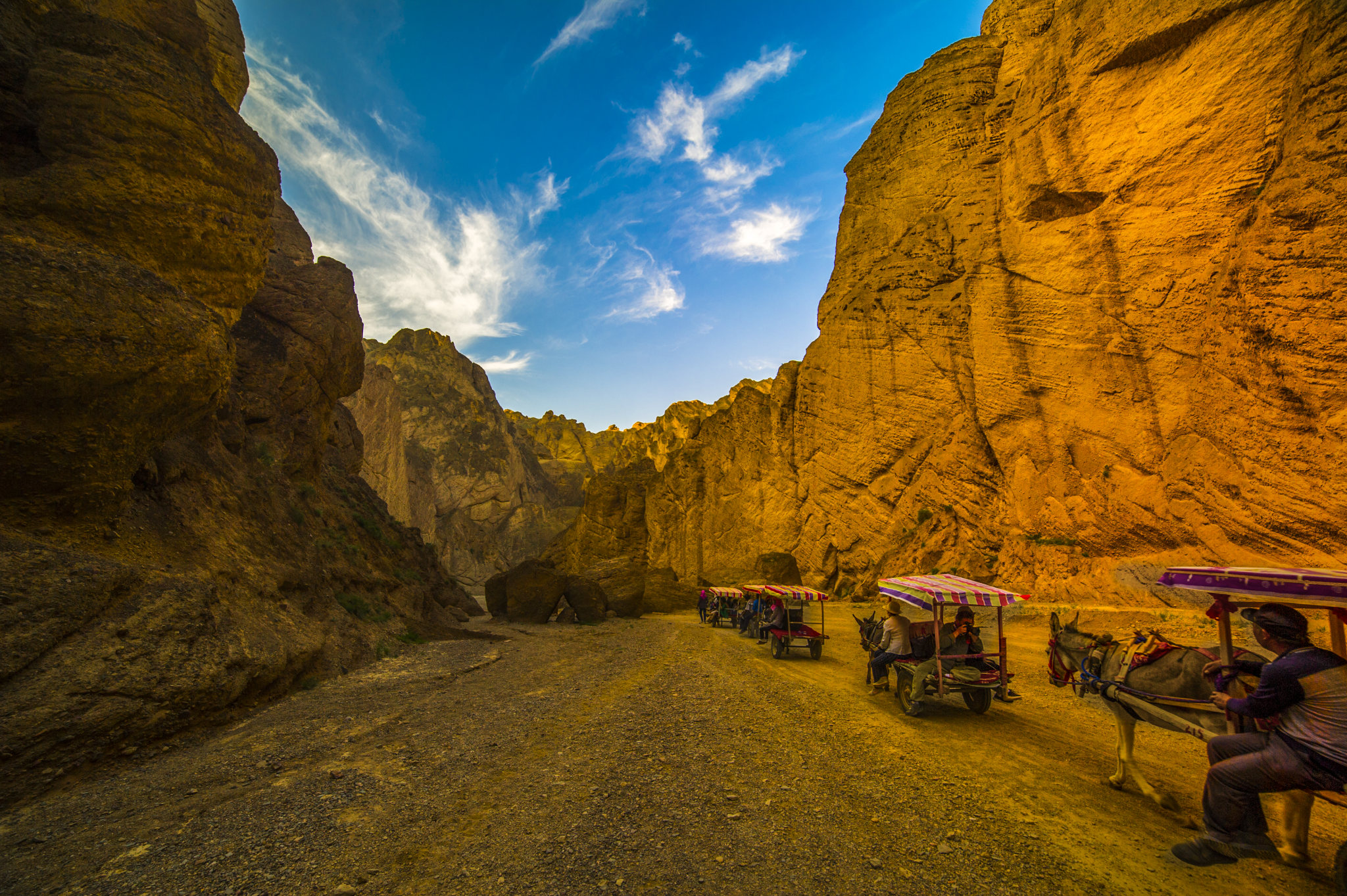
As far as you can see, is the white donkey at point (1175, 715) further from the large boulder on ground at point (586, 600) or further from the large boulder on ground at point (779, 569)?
the large boulder on ground at point (779, 569)

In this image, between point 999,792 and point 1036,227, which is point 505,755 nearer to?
point 999,792

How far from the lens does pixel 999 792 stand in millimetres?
5301

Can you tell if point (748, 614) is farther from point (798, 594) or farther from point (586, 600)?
point (586, 600)

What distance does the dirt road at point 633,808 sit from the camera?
3842 millimetres

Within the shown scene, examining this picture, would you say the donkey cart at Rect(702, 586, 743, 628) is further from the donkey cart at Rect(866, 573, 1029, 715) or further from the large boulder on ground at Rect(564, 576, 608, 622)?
the donkey cart at Rect(866, 573, 1029, 715)

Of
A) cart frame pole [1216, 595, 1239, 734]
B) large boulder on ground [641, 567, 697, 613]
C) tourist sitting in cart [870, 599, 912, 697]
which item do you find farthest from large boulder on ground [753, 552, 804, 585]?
cart frame pole [1216, 595, 1239, 734]

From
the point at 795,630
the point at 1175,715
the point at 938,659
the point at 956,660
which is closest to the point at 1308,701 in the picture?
the point at 1175,715

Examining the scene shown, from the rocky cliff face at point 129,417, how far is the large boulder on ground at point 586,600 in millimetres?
14034

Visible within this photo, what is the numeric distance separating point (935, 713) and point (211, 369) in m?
13.5

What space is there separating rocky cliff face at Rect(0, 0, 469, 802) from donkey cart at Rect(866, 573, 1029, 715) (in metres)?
10.3

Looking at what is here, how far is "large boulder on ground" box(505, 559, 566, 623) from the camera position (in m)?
27.2

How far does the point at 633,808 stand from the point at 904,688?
18.7 feet

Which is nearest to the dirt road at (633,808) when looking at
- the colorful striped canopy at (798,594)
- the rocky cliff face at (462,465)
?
the colorful striped canopy at (798,594)

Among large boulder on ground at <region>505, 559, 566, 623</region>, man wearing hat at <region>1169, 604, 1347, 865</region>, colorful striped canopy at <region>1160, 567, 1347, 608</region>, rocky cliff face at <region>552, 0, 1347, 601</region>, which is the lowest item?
large boulder on ground at <region>505, 559, 566, 623</region>
